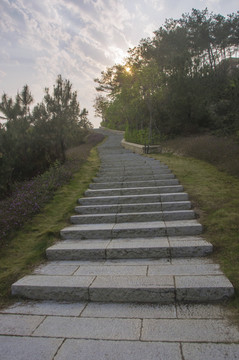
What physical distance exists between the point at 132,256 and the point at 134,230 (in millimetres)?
668

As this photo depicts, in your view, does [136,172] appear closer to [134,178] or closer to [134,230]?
[134,178]

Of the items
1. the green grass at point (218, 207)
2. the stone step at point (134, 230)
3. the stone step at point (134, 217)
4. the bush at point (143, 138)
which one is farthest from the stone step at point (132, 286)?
the bush at point (143, 138)

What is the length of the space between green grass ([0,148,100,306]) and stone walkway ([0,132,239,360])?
7.5 inches

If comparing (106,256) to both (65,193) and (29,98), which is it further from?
(29,98)

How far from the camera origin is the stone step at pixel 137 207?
5543 mm

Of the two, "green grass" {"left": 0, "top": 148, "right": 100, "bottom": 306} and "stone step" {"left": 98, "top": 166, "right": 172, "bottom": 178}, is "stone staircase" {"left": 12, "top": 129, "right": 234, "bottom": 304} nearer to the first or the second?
"green grass" {"left": 0, "top": 148, "right": 100, "bottom": 306}

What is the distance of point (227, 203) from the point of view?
17.4ft

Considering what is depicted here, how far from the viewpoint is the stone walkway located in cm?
236

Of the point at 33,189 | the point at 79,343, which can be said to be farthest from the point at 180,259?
the point at 33,189

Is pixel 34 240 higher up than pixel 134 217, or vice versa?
pixel 134 217

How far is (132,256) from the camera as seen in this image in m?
4.09

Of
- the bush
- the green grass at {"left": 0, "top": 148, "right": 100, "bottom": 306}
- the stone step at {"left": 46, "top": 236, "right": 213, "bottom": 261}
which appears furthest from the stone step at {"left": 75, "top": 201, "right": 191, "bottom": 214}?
the bush

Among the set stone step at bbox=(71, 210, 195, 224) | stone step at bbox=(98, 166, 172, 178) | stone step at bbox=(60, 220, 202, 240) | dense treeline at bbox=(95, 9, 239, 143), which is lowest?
stone step at bbox=(60, 220, 202, 240)

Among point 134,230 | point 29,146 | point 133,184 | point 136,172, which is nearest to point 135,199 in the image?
point 133,184
